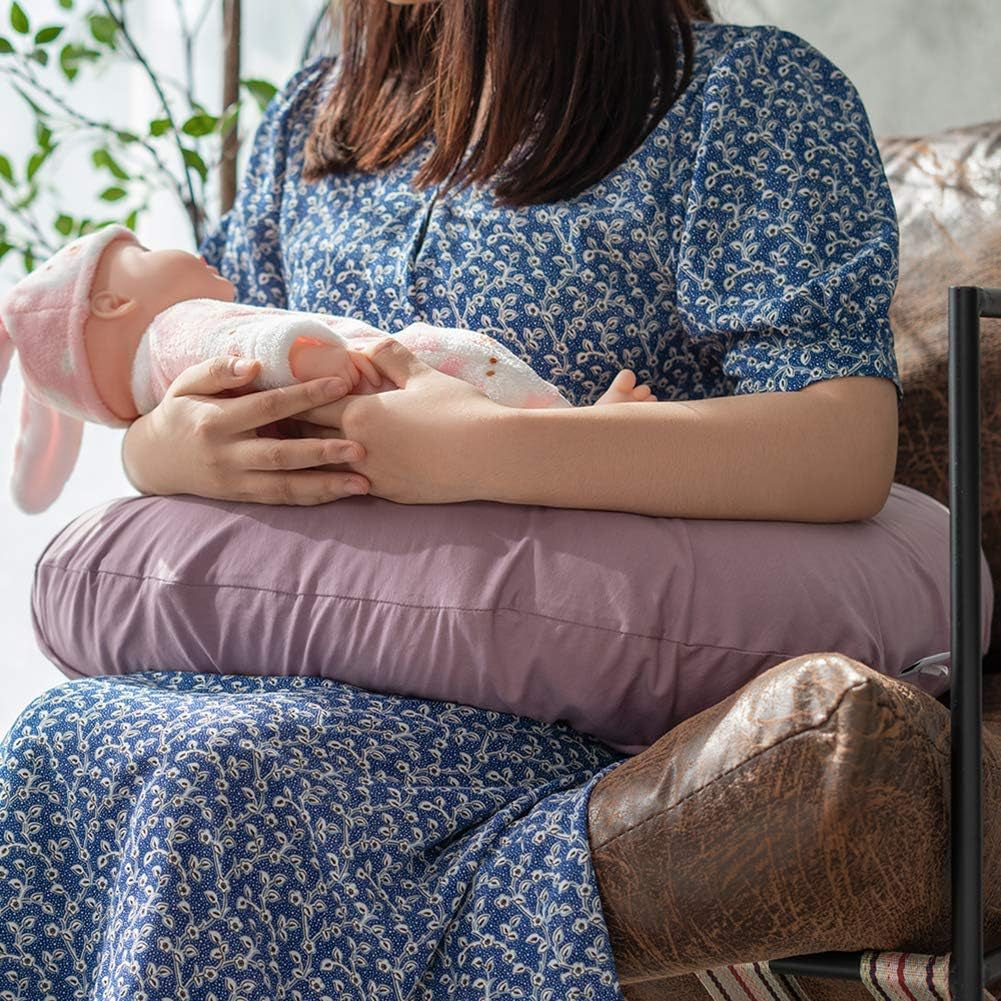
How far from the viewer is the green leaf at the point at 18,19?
5.23 feet

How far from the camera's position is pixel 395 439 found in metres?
0.93

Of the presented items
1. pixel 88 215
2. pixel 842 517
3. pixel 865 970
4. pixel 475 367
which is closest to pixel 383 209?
pixel 475 367

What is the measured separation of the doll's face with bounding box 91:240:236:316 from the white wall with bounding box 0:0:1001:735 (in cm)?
65

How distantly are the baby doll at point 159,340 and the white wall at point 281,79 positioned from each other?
609 mm

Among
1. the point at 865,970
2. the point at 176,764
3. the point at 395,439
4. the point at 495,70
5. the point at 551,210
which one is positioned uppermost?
the point at 495,70

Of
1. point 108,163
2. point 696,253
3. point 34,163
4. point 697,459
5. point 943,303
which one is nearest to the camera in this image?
point 697,459

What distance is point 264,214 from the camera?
1374 mm

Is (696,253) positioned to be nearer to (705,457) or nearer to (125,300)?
(705,457)

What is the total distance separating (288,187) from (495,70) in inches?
11.4

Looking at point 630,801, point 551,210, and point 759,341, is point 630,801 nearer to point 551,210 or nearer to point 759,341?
point 759,341

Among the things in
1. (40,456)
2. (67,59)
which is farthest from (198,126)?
(40,456)

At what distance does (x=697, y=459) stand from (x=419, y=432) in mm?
199

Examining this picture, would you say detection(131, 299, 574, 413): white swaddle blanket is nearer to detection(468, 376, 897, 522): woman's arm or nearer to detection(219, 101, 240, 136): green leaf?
detection(468, 376, 897, 522): woman's arm

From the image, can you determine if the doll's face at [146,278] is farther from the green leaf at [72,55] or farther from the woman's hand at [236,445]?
the green leaf at [72,55]
